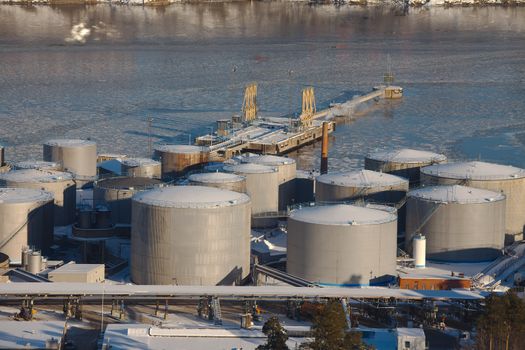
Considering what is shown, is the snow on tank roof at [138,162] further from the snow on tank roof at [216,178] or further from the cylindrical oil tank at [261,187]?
the snow on tank roof at [216,178]

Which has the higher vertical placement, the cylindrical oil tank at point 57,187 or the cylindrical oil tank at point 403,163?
the cylindrical oil tank at point 403,163

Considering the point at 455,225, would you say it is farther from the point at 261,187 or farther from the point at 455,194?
the point at 261,187

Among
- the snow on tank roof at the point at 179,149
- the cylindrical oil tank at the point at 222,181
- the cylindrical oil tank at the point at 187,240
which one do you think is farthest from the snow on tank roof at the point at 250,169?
the cylindrical oil tank at the point at 187,240

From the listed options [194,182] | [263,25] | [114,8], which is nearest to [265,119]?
[194,182]

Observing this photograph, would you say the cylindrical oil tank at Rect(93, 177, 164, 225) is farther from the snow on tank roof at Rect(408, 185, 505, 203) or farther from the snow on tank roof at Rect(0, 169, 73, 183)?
the snow on tank roof at Rect(408, 185, 505, 203)

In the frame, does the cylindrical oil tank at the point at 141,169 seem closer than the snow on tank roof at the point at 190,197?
No

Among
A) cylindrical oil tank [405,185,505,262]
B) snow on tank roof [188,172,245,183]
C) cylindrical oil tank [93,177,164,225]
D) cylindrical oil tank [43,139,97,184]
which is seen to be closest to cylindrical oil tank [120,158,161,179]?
cylindrical oil tank [43,139,97,184]
